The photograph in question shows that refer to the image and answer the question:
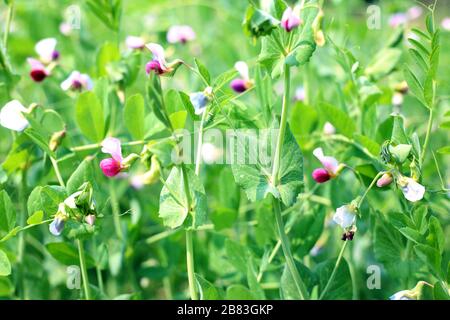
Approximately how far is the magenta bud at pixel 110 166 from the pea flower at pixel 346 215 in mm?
280

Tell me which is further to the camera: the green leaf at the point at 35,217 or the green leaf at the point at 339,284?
the green leaf at the point at 339,284

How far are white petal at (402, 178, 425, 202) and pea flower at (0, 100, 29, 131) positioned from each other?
1.74 ft

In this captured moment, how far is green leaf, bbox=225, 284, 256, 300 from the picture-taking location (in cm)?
104

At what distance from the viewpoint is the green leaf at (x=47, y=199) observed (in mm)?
981

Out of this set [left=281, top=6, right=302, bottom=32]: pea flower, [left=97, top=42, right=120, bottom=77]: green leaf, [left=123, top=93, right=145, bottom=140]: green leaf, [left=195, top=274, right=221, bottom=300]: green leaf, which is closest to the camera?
[left=281, top=6, right=302, bottom=32]: pea flower

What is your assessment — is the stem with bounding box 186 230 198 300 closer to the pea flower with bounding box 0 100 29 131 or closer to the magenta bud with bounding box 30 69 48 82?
the pea flower with bounding box 0 100 29 131

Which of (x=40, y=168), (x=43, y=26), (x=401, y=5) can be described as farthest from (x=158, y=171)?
(x=401, y=5)

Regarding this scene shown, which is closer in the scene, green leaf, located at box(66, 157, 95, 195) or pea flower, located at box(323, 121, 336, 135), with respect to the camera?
green leaf, located at box(66, 157, 95, 195)

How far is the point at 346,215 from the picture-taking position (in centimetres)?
94

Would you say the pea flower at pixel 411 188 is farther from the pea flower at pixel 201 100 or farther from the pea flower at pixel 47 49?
the pea flower at pixel 47 49

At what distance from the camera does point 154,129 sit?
3.80 ft

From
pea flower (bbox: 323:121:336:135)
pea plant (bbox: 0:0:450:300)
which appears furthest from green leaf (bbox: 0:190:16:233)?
pea flower (bbox: 323:121:336:135)

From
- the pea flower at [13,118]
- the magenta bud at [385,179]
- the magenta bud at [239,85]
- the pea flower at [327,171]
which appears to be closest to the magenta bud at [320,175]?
the pea flower at [327,171]
